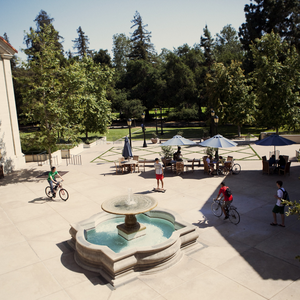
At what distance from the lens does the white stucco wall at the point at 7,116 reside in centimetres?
1773

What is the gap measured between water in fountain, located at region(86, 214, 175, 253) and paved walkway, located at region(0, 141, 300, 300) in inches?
41.1

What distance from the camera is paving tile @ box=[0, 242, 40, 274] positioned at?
7804mm

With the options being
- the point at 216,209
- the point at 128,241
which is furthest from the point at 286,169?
the point at 128,241

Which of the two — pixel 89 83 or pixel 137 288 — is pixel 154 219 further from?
pixel 89 83

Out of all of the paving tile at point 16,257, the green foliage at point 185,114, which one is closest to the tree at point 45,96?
the paving tile at point 16,257

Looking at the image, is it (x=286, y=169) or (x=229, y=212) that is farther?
(x=286, y=169)

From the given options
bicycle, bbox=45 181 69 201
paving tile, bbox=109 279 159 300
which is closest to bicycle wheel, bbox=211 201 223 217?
paving tile, bbox=109 279 159 300

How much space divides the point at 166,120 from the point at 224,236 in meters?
53.2

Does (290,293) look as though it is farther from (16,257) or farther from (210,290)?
(16,257)

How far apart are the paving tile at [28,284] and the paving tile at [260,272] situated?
173 inches

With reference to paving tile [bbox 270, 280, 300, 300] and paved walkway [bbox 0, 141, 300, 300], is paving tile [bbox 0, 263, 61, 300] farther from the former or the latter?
paving tile [bbox 270, 280, 300, 300]

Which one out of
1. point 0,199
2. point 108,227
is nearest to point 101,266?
point 108,227

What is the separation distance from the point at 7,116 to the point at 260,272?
17499 mm

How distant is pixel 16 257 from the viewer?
8.30 m
